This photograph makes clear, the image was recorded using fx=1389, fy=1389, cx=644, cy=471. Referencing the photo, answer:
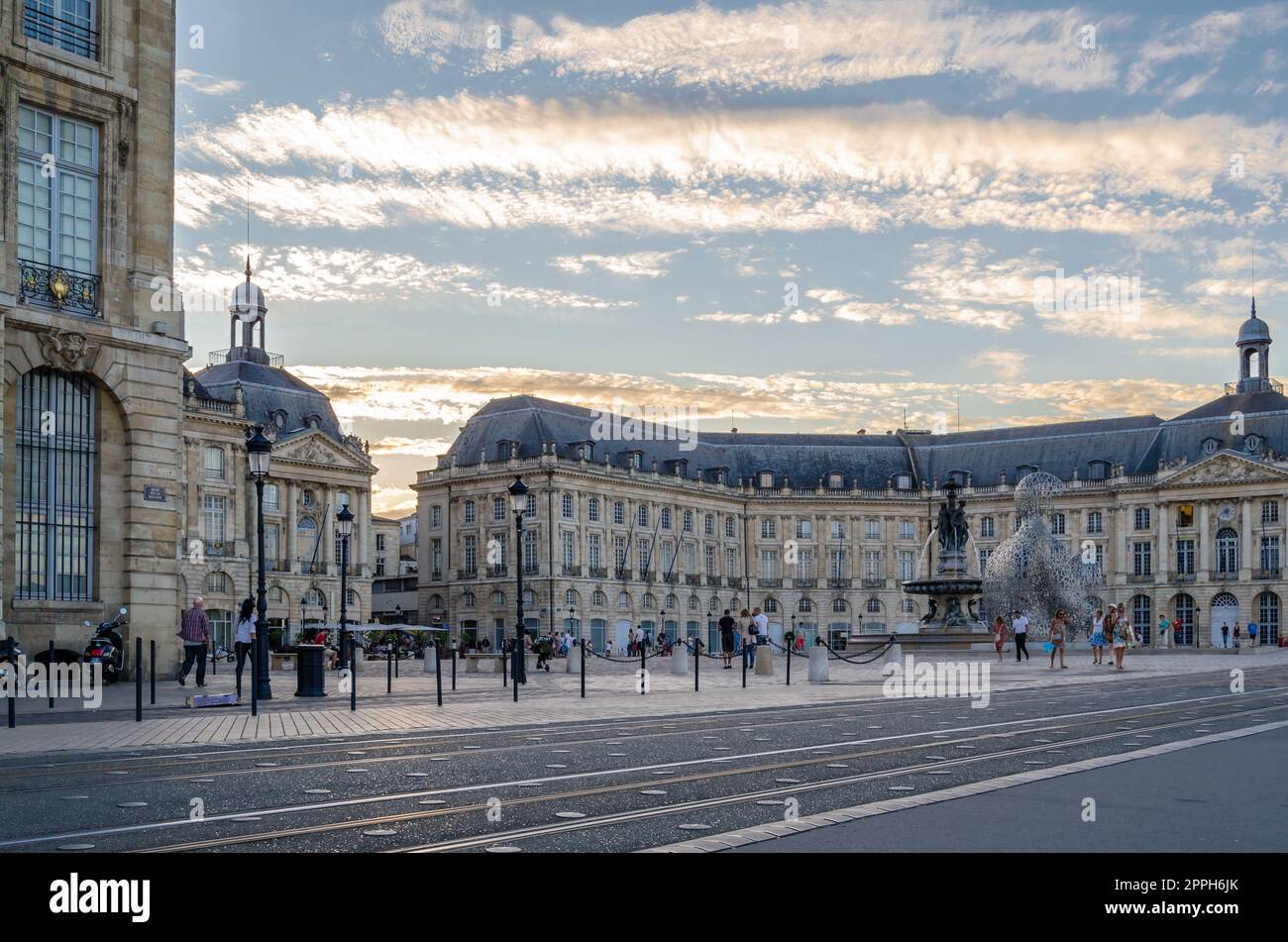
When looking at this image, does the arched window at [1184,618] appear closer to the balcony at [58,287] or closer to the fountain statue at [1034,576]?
the fountain statue at [1034,576]

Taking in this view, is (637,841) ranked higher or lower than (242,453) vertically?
lower

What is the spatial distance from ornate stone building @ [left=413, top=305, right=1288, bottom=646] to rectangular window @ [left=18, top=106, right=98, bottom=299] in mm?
69038

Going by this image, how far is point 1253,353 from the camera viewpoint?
109 m

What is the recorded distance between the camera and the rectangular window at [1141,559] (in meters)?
110

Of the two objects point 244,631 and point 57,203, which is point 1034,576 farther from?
point 57,203

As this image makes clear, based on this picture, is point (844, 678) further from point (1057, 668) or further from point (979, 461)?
point (979, 461)

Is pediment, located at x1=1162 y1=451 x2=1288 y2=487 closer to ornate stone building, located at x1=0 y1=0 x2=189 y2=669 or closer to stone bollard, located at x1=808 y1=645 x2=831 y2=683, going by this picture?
stone bollard, located at x1=808 y1=645 x2=831 y2=683

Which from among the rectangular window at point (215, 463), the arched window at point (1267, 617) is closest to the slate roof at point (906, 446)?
the arched window at point (1267, 617)

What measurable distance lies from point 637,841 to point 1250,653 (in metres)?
58.5

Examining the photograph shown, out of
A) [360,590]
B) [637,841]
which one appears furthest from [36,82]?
[360,590]

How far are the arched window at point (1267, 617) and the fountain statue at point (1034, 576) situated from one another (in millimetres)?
47067

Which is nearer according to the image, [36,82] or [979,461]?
[36,82]

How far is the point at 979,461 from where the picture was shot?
115m
